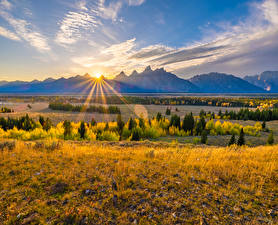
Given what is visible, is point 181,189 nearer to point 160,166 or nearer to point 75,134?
point 160,166

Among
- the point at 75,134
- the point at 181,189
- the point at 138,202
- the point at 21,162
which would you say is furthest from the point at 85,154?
the point at 75,134

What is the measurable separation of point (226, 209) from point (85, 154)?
17.8 ft

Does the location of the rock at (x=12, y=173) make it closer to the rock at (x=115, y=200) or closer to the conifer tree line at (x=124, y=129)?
the rock at (x=115, y=200)

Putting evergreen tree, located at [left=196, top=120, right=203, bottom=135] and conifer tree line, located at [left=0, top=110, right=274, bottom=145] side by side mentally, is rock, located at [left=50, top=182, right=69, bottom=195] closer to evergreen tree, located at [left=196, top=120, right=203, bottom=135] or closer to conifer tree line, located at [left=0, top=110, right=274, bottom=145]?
conifer tree line, located at [left=0, top=110, right=274, bottom=145]

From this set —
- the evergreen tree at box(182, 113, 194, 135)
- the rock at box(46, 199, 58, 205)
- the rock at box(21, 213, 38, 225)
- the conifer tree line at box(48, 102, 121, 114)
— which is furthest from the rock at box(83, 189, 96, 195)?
the conifer tree line at box(48, 102, 121, 114)

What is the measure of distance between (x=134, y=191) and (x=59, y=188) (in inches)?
78.8

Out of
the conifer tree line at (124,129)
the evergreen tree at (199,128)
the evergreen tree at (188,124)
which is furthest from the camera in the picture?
the evergreen tree at (188,124)

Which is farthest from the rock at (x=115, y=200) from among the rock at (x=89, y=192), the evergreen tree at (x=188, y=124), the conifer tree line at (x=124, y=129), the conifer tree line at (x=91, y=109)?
the conifer tree line at (x=91, y=109)

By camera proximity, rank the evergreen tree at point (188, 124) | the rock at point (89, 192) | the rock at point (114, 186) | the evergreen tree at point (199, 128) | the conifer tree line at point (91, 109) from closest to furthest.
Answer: the rock at point (89, 192), the rock at point (114, 186), the evergreen tree at point (199, 128), the evergreen tree at point (188, 124), the conifer tree line at point (91, 109)

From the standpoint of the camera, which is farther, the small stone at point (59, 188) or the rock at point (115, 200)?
the small stone at point (59, 188)

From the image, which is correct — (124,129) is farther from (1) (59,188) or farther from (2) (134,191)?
(2) (134,191)

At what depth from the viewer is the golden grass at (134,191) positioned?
9.86 ft

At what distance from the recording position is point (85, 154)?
255 inches

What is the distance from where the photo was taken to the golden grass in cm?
300
